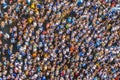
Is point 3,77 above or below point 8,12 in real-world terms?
below

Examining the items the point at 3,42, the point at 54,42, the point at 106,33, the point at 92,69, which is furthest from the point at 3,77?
the point at 106,33

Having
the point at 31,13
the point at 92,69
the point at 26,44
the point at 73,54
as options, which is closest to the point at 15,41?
the point at 26,44

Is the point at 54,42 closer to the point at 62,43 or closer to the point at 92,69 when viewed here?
the point at 62,43

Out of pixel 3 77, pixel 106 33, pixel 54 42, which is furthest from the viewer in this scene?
pixel 106 33

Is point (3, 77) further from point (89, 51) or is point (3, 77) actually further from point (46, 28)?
point (89, 51)

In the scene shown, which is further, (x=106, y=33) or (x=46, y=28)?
Answer: (x=106, y=33)

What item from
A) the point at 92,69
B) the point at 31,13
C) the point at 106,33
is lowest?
the point at 92,69

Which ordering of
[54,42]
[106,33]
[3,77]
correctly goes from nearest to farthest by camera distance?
[3,77]
[54,42]
[106,33]
